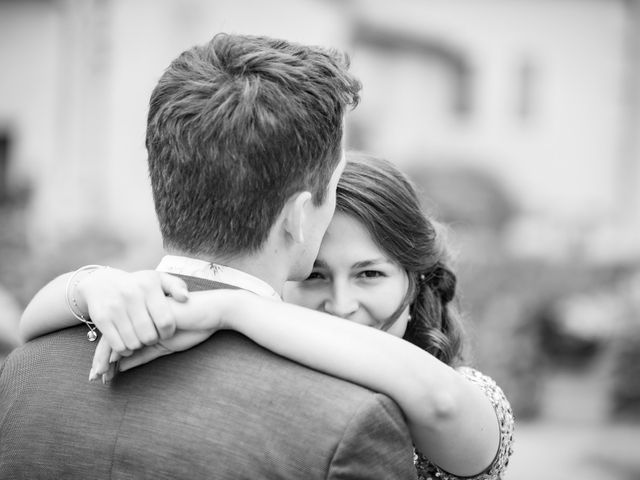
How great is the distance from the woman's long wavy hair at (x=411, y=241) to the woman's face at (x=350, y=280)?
0.13 ft

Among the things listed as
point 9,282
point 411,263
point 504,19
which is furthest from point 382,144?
point 411,263

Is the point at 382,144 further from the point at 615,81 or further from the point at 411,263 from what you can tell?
the point at 411,263

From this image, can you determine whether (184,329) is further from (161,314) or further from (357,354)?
(357,354)

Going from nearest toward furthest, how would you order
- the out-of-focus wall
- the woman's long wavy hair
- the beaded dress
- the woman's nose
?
the beaded dress
the woman's nose
the woman's long wavy hair
the out-of-focus wall

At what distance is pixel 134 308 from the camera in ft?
6.15

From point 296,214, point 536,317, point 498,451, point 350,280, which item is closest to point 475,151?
point 536,317

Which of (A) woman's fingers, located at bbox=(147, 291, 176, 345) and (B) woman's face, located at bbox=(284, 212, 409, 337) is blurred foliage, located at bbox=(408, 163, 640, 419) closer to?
(B) woman's face, located at bbox=(284, 212, 409, 337)

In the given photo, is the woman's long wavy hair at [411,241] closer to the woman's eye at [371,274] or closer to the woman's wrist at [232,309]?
the woman's eye at [371,274]

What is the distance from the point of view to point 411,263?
287cm

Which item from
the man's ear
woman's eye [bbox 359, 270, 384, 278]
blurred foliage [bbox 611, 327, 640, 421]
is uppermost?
the man's ear

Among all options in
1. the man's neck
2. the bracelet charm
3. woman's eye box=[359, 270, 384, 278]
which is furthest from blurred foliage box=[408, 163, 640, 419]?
the bracelet charm

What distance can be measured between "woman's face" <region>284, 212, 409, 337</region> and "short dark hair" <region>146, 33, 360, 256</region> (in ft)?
2.20

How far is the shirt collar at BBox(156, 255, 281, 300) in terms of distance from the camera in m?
2.03

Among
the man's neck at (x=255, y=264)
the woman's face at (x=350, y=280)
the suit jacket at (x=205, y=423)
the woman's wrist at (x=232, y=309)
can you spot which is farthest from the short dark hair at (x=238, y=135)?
the woman's face at (x=350, y=280)
